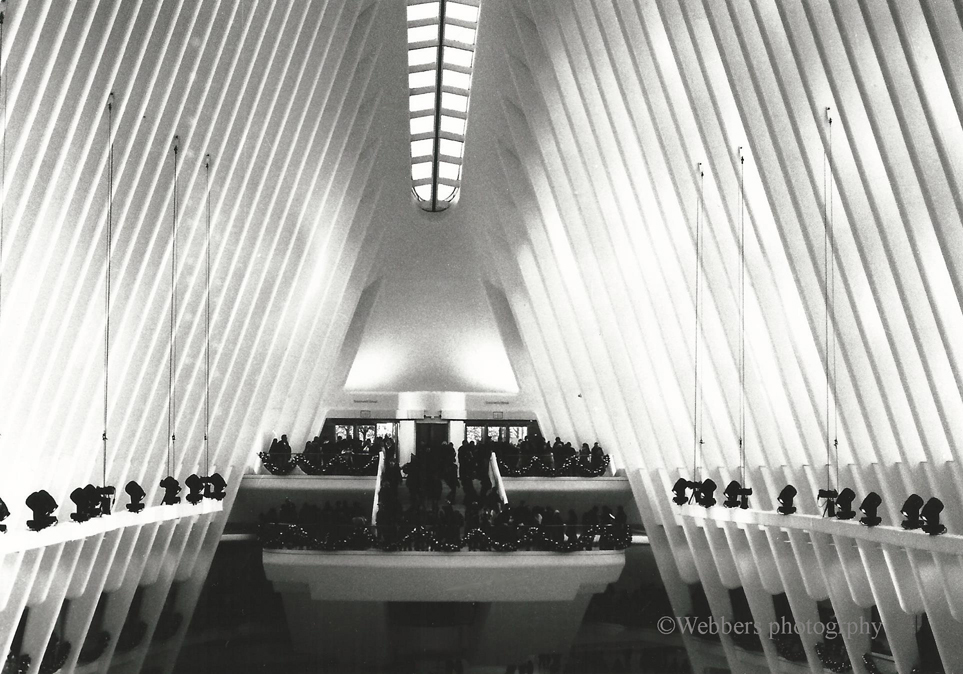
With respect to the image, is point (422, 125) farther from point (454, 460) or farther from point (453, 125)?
point (454, 460)

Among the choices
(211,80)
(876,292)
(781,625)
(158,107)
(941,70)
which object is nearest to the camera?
(941,70)

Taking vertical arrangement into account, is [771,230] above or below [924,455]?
above

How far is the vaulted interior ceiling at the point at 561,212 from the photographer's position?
11461 mm

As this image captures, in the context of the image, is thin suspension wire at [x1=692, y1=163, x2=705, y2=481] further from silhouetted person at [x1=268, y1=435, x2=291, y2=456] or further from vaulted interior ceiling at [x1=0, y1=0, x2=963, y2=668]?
silhouetted person at [x1=268, y1=435, x2=291, y2=456]

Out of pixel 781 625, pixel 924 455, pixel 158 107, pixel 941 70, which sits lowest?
pixel 781 625

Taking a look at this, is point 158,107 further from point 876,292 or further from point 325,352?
point 325,352

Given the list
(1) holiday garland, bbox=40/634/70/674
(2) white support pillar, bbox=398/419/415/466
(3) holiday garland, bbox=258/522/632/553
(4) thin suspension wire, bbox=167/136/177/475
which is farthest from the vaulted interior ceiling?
(2) white support pillar, bbox=398/419/415/466

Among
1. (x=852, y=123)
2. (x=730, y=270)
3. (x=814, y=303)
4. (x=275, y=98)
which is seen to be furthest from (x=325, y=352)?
(x=852, y=123)

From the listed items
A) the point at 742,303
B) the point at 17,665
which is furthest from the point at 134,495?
the point at 742,303

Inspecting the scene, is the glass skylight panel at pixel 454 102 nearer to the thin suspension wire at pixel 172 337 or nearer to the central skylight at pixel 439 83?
the central skylight at pixel 439 83

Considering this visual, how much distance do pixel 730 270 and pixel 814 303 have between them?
111 inches

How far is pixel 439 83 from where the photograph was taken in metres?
22.2

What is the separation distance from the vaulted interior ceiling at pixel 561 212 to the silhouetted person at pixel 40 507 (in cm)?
161

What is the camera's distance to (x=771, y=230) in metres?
15.3
